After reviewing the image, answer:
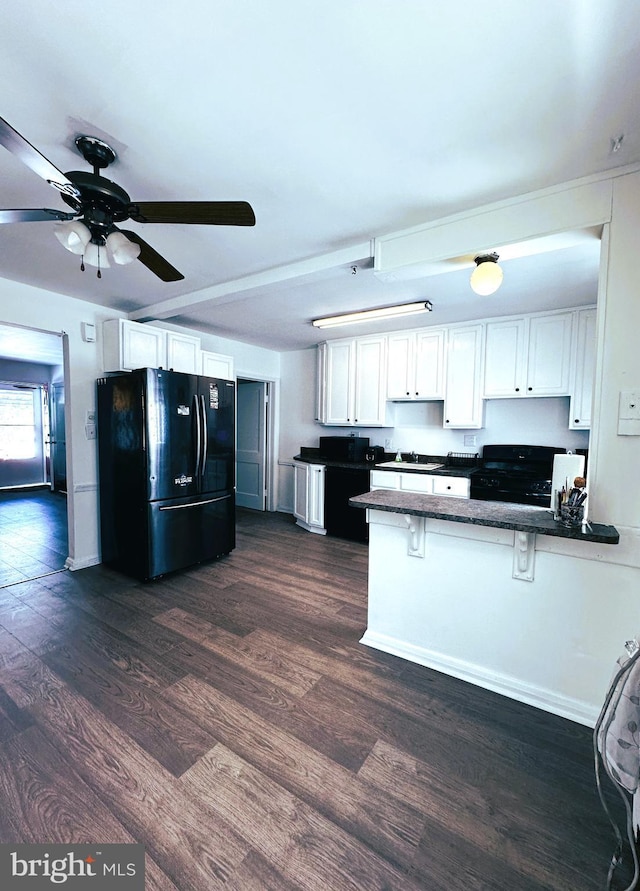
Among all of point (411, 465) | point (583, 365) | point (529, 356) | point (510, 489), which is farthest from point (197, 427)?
point (583, 365)

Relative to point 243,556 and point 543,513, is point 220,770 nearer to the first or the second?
point 543,513

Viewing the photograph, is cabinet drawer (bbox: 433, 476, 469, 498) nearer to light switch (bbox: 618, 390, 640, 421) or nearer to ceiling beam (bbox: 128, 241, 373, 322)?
light switch (bbox: 618, 390, 640, 421)

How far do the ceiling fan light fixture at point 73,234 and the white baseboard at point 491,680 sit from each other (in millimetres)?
2570

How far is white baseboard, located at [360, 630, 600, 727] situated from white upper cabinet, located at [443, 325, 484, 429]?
97.0 inches

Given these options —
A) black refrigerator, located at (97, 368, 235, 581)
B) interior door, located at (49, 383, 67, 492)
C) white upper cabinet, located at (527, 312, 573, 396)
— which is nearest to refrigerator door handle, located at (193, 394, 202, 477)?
black refrigerator, located at (97, 368, 235, 581)

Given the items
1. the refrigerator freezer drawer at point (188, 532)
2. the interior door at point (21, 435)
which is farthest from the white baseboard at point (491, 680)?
the interior door at point (21, 435)

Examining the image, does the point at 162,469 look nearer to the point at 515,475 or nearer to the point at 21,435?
the point at 515,475

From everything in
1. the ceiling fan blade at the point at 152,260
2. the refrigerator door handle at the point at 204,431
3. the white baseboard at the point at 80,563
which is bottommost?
the white baseboard at the point at 80,563

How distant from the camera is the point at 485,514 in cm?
188

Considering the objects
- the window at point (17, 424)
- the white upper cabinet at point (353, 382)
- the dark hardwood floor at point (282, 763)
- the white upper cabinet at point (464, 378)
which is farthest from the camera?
the window at point (17, 424)

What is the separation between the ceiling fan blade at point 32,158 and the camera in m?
1.03

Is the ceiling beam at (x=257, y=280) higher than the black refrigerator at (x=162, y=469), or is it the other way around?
the ceiling beam at (x=257, y=280)

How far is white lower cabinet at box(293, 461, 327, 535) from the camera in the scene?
460 cm

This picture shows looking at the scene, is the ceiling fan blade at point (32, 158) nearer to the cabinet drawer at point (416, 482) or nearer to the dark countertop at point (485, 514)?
the dark countertop at point (485, 514)
